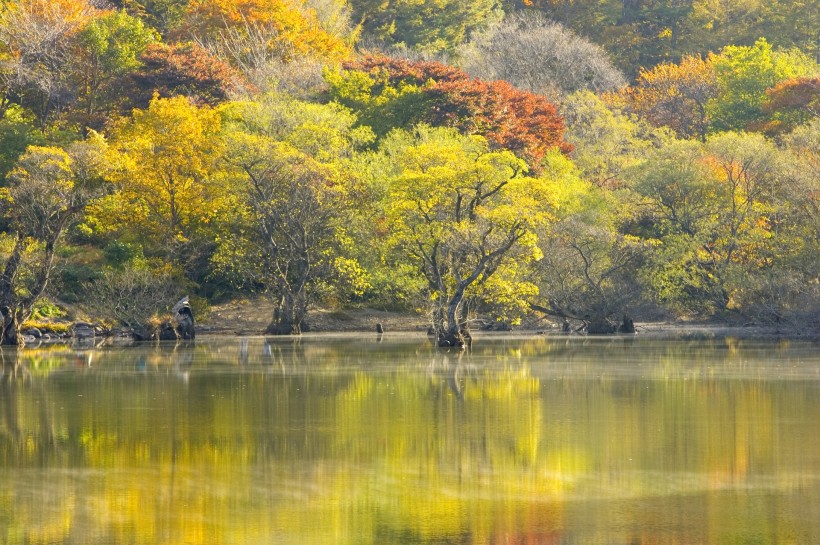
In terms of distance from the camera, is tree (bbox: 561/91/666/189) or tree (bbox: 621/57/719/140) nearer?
tree (bbox: 561/91/666/189)

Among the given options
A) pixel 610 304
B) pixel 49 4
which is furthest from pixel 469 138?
pixel 49 4

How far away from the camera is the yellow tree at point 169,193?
54.6 m

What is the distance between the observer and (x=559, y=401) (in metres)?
25.7

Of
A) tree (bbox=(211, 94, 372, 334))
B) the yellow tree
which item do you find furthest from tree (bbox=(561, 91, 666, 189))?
the yellow tree

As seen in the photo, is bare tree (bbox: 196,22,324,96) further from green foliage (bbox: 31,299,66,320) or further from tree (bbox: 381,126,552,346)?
tree (bbox: 381,126,552,346)

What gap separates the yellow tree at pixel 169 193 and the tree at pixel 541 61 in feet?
107

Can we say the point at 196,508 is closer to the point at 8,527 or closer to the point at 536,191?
the point at 8,527

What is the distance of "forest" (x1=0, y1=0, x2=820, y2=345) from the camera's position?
153 ft

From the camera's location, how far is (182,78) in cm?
6341

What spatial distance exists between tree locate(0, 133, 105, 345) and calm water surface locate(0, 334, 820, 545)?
13312 mm

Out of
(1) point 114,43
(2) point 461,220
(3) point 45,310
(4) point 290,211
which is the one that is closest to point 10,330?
(3) point 45,310

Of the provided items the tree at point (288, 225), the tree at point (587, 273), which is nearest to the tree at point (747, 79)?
the tree at point (587, 273)

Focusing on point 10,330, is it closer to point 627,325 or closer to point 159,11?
point 627,325

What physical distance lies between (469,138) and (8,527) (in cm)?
4637
